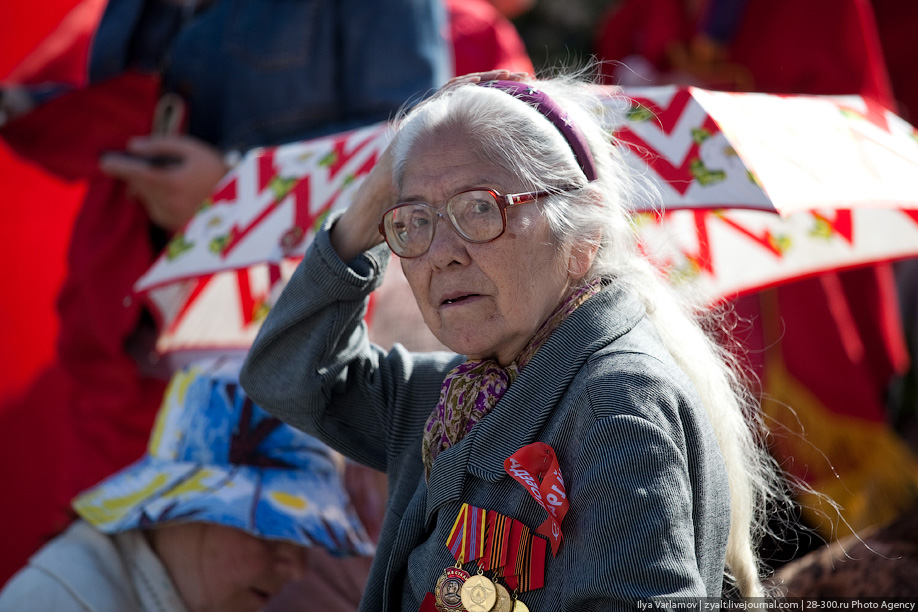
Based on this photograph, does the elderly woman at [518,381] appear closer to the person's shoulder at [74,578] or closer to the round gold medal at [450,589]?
the round gold medal at [450,589]

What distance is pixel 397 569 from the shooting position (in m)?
1.52

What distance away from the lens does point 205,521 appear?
2145mm

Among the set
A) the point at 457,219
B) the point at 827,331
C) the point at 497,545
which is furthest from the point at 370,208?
the point at 827,331

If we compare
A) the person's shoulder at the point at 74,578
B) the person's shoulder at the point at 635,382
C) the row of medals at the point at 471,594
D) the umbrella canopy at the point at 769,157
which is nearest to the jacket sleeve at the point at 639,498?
the person's shoulder at the point at 635,382

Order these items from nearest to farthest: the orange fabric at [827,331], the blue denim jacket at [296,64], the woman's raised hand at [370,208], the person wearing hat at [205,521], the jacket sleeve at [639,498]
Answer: the jacket sleeve at [639,498], the woman's raised hand at [370,208], the person wearing hat at [205,521], the blue denim jacket at [296,64], the orange fabric at [827,331]

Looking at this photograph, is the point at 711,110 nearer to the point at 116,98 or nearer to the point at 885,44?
the point at 116,98

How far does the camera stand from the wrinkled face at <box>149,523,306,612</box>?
2146 millimetres

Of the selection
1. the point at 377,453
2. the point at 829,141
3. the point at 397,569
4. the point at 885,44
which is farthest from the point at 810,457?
the point at 885,44

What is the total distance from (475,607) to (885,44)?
176 inches

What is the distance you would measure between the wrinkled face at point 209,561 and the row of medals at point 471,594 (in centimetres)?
97

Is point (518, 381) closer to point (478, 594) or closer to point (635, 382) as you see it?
point (635, 382)

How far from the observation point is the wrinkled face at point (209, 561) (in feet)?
7.04

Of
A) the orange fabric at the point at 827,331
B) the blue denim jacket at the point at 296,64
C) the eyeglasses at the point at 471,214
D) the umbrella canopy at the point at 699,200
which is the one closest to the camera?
the eyeglasses at the point at 471,214

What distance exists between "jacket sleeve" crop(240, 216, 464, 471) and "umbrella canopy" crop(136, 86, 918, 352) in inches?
16.9
